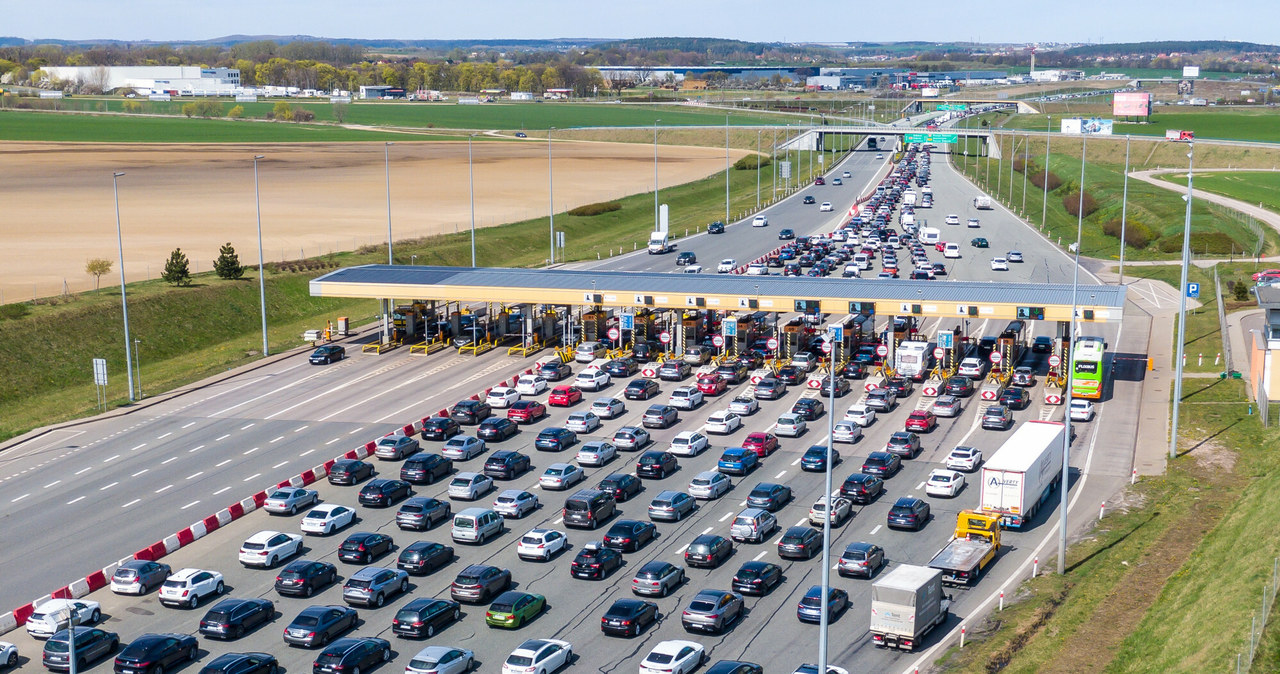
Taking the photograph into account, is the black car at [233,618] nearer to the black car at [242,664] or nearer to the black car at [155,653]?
the black car at [155,653]

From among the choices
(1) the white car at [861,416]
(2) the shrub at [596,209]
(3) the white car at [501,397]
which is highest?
(2) the shrub at [596,209]

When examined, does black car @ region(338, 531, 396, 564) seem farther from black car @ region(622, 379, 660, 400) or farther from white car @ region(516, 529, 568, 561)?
black car @ region(622, 379, 660, 400)

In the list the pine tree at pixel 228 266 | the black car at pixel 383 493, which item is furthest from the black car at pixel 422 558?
the pine tree at pixel 228 266

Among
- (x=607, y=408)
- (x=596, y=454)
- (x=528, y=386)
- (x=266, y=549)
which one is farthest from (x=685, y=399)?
(x=266, y=549)

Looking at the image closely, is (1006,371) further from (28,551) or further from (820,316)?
(28,551)

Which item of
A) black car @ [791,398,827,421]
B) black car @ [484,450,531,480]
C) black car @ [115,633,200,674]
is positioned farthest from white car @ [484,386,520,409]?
black car @ [115,633,200,674]

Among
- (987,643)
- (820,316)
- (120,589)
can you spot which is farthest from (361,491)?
(820,316)

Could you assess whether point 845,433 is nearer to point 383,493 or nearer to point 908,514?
point 908,514
